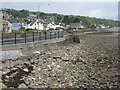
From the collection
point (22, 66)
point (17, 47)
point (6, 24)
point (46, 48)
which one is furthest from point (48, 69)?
point (6, 24)

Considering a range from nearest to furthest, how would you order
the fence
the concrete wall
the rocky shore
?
the rocky shore, the concrete wall, the fence

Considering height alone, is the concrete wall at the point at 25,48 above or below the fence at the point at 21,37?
below

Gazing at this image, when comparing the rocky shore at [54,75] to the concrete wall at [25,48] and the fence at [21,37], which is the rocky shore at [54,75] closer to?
the concrete wall at [25,48]

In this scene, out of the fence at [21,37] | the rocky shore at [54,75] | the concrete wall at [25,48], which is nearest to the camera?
the rocky shore at [54,75]

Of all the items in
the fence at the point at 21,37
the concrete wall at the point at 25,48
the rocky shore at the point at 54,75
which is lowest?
the rocky shore at the point at 54,75

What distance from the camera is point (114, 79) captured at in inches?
442

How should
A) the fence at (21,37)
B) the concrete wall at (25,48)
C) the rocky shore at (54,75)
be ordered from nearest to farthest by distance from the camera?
the rocky shore at (54,75) → the concrete wall at (25,48) → the fence at (21,37)

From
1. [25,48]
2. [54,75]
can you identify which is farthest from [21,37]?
[54,75]

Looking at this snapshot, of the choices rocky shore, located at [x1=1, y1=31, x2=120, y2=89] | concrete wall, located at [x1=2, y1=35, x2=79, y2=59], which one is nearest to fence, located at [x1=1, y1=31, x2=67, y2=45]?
concrete wall, located at [x1=2, y1=35, x2=79, y2=59]

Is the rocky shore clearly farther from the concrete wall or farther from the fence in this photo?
the fence

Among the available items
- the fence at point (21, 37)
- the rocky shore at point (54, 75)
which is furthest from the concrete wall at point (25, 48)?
the fence at point (21, 37)

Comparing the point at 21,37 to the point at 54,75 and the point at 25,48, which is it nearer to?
the point at 25,48

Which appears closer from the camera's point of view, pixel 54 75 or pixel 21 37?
pixel 54 75

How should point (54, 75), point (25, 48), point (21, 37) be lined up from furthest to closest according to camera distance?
point (21, 37) → point (25, 48) → point (54, 75)
